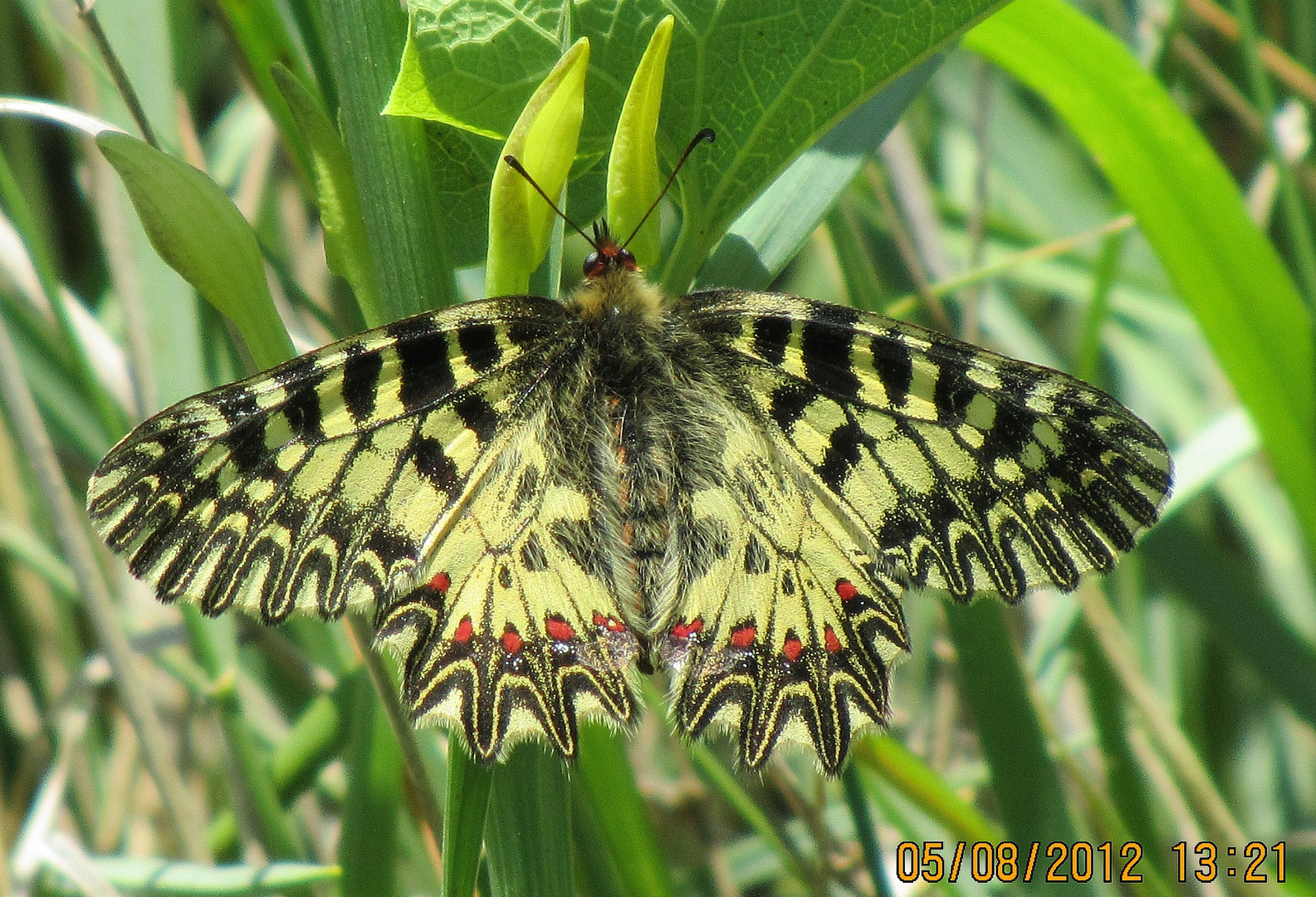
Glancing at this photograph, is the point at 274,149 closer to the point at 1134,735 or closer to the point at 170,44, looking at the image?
the point at 170,44

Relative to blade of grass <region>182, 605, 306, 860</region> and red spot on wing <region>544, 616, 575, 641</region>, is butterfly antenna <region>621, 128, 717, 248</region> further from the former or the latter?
blade of grass <region>182, 605, 306, 860</region>

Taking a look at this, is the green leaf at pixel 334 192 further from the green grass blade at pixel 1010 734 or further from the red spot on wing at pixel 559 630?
the green grass blade at pixel 1010 734

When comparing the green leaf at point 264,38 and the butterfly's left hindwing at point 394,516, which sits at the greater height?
the green leaf at point 264,38

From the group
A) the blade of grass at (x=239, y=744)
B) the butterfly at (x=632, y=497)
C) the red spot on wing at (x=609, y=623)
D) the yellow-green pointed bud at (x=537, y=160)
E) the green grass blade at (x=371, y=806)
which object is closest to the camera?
the yellow-green pointed bud at (x=537, y=160)

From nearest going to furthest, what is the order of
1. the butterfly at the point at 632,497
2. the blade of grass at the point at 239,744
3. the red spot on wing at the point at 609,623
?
the butterfly at the point at 632,497
the red spot on wing at the point at 609,623
the blade of grass at the point at 239,744

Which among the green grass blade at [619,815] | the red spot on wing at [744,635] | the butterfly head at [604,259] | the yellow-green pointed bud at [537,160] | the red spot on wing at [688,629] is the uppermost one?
the butterfly head at [604,259]

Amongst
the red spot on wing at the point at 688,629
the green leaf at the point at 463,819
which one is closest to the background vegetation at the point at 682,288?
the green leaf at the point at 463,819

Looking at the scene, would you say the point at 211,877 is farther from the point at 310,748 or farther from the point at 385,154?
the point at 385,154

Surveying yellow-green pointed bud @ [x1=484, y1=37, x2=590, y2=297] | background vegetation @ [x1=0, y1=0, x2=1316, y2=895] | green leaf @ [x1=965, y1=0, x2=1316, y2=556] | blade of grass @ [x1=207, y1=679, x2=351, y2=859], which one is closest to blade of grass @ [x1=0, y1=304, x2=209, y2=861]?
background vegetation @ [x1=0, y1=0, x2=1316, y2=895]
